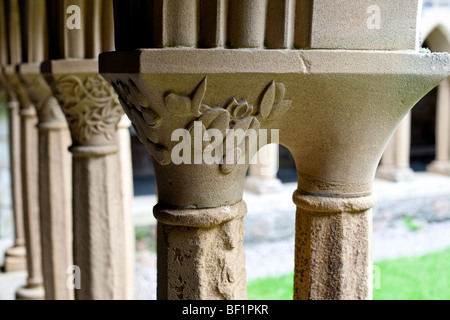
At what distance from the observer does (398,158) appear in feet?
19.2

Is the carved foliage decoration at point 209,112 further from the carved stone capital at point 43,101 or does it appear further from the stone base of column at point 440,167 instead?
the stone base of column at point 440,167

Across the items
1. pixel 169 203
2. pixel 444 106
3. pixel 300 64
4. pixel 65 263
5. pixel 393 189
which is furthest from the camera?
pixel 444 106

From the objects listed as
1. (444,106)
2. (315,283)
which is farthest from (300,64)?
(444,106)

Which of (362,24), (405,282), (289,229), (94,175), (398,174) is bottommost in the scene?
(405,282)

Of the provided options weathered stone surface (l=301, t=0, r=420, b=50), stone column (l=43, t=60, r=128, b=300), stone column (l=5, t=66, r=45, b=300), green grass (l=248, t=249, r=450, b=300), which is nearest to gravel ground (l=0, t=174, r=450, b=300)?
green grass (l=248, t=249, r=450, b=300)

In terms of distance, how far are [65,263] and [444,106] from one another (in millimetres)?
5118

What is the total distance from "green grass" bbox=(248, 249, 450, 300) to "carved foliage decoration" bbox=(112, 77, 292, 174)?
128 inches

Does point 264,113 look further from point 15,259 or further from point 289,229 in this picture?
point 289,229

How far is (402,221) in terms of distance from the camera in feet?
18.6

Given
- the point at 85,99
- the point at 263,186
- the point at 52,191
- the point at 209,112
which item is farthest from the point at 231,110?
the point at 263,186

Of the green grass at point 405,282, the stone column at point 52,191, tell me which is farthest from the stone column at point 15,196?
the green grass at point 405,282

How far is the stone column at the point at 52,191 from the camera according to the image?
2.50m

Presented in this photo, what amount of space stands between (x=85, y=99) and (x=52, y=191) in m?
0.76

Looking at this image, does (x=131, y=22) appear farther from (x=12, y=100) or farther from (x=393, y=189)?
(x=393, y=189)
